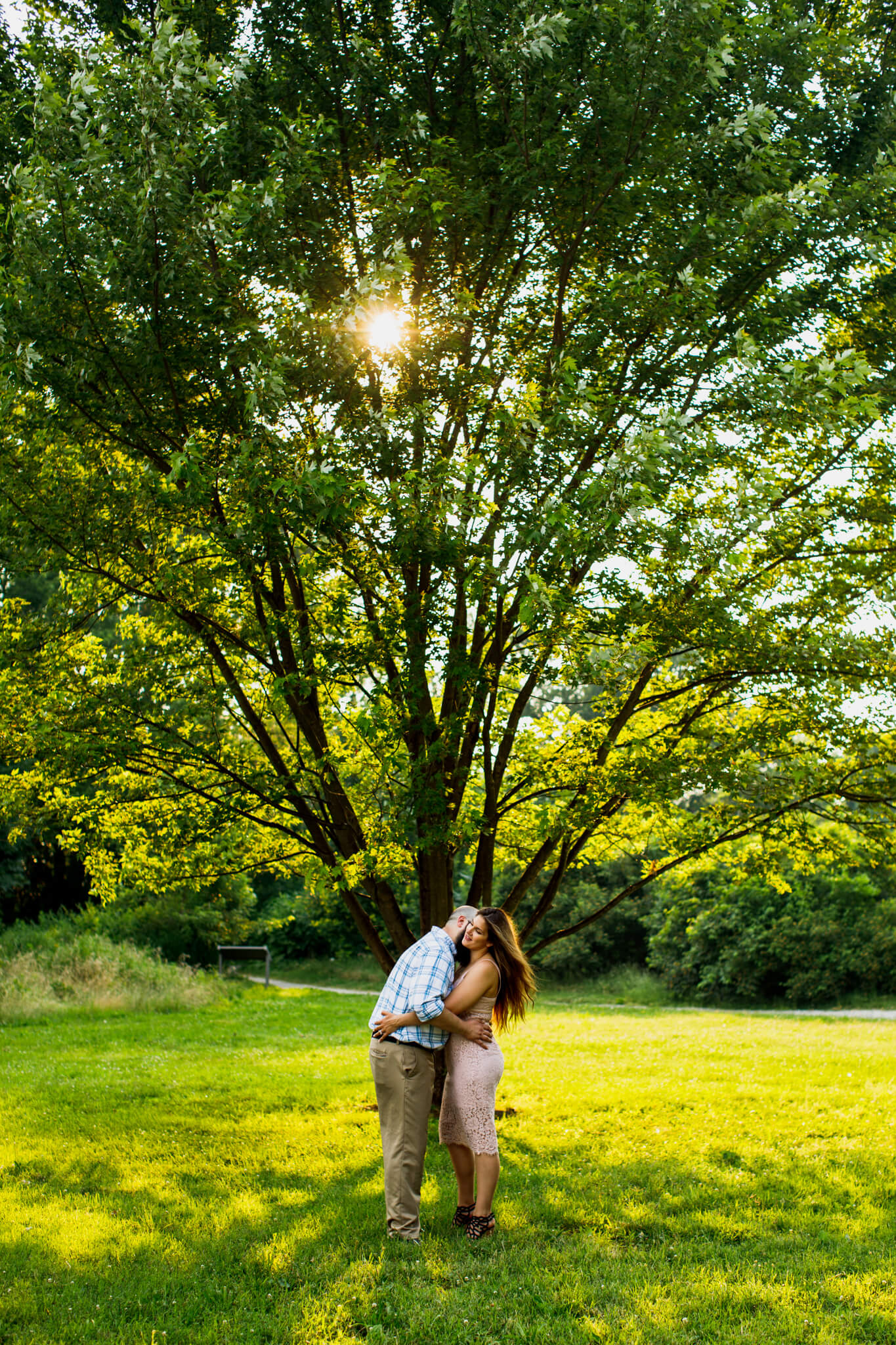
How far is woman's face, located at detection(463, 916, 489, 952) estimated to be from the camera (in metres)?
5.33

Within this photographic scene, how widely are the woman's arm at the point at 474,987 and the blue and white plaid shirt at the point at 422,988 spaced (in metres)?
0.07

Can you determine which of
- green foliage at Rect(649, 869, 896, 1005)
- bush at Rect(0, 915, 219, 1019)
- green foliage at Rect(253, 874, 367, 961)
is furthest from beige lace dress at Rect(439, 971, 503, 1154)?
green foliage at Rect(253, 874, 367, 961)

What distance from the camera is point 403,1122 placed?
504cm

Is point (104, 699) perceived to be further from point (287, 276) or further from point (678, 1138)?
point (678, 1138)

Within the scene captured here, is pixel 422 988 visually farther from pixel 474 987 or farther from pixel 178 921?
pixel 178 921

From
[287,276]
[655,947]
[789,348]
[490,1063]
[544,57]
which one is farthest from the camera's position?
[655,947]

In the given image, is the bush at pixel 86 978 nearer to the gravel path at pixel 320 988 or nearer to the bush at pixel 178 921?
the bush at pixel 178 921

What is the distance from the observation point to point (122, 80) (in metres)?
5.96

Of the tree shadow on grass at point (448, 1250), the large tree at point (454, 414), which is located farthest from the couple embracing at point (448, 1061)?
the large tree at point (454, 414)

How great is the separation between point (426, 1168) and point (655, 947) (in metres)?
20.4

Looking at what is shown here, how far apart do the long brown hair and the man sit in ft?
0.91

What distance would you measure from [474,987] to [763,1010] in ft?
62.9

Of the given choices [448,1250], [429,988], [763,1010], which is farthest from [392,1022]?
[763,1010]

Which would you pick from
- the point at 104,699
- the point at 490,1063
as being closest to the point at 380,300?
the point at 104,699
